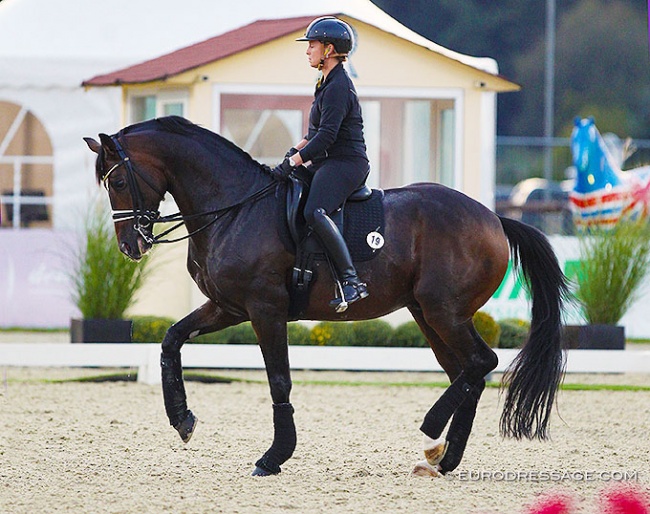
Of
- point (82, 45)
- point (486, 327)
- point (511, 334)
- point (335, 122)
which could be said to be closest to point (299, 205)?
point (335, 122)

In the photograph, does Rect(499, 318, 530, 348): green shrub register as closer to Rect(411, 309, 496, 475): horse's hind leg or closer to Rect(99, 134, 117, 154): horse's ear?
Rect(411, 309, 496, 475): horse's hind leg

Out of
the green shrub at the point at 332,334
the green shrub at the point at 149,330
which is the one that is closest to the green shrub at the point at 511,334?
the green shrub at the point at 332,334

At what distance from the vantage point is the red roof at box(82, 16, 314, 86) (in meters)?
14.0

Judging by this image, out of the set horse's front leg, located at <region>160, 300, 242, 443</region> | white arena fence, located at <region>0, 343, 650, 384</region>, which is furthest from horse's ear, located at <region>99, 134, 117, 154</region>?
white arena fence, located at <region>0, 343, 650, 384</region>

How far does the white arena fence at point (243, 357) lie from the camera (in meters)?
11.4

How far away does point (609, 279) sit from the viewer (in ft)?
42.8

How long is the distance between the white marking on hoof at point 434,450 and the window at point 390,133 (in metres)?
7.43

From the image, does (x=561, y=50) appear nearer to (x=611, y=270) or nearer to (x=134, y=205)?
(x=611, y=270)

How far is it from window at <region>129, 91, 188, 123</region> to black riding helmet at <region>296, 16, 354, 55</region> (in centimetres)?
671

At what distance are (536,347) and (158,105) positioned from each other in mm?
7912

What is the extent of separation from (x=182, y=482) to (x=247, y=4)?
1138cm

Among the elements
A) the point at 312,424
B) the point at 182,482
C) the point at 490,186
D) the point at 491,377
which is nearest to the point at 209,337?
the point at 491,377

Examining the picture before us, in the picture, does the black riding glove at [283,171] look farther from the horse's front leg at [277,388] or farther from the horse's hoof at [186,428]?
the horse's hoof at [186,428]

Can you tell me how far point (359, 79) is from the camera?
14203 millimetres
